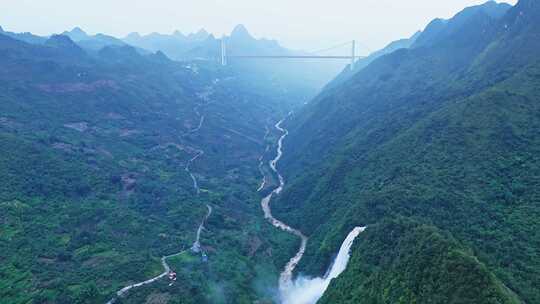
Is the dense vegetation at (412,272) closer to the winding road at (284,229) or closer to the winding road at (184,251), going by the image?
the winding road at (284,229)

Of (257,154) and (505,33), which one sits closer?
(505,33)

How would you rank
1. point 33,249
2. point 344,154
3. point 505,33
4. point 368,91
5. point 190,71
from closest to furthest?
point 33,249 → point 344,154 → point 505,33 → point 368,91 → point 190,71

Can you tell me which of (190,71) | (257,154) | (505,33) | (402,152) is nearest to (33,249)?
(402,152)

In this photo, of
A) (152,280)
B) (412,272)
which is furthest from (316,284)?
(152,280)

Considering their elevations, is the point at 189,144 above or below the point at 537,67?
below

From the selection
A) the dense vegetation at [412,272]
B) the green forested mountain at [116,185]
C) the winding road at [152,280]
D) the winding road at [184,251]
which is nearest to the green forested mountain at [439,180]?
the dense vegetation at [412,272]

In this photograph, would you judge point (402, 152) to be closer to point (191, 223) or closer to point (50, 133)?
point (191, 223)

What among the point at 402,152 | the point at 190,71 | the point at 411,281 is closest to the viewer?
the point at 411,281

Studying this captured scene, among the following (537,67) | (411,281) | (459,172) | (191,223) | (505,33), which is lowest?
(191,223)

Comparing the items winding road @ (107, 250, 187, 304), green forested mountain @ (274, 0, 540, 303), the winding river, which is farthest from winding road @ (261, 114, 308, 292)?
winding road @ (107, 250, 187, 304)
